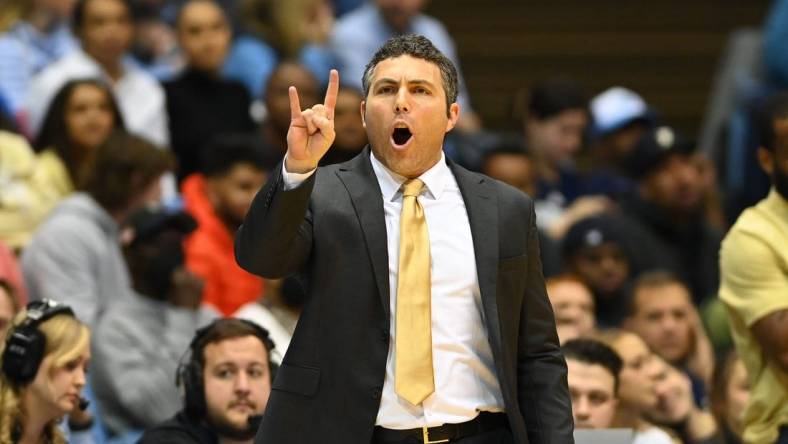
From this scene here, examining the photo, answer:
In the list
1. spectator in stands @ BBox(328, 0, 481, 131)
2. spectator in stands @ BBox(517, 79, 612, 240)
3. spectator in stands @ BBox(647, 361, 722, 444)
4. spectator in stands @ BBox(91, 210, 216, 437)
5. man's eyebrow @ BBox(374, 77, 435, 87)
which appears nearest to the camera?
man's eyebrow @ BBox(374, 77, 435, 87)

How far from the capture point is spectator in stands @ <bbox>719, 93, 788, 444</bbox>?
5434mm

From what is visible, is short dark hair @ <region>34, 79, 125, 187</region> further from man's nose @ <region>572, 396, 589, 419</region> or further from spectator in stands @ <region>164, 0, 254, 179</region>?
man's nose @ <region>572, 396, 589, 419</region>

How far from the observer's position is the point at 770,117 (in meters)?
5.55

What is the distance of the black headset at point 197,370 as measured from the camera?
18.9ft

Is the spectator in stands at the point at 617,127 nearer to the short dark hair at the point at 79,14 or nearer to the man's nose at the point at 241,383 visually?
the short dark hair at the point at 79,14

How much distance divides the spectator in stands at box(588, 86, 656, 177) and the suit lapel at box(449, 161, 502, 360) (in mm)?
6002

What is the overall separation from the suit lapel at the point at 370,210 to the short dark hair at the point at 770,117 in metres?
1.78

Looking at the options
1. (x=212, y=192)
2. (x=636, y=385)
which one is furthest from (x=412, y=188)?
(x=212, y=192)

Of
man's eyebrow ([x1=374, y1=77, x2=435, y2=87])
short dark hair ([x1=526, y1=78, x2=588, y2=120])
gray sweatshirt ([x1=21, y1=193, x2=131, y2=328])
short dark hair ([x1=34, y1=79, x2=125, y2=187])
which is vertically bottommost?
gray sweatshirt ([x1=21, y1=193, x2=131, y2=328])

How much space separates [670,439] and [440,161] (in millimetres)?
2364

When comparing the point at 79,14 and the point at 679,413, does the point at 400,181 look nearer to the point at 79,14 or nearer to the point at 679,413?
the point at 679,413

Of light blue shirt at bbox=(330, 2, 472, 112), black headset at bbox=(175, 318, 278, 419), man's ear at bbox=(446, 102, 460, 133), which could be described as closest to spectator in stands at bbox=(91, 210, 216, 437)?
black headset at bbox=(175, 318, 278, 419)

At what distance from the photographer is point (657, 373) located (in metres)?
6.87

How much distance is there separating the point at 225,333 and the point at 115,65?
148 inches
